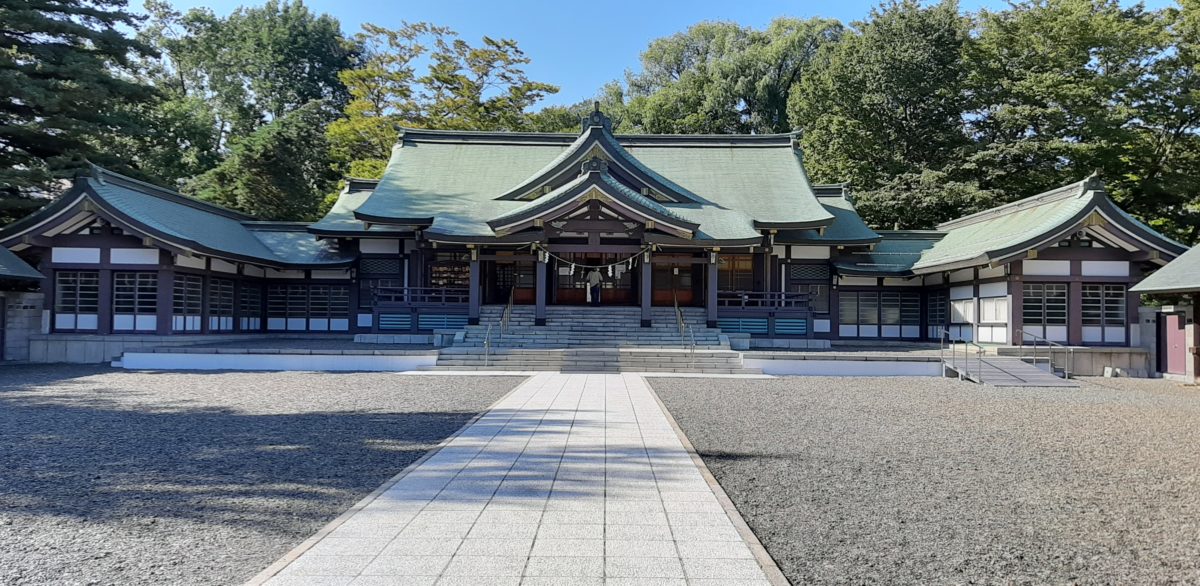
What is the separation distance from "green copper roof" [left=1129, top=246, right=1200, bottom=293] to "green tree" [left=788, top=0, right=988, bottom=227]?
45.2 feet

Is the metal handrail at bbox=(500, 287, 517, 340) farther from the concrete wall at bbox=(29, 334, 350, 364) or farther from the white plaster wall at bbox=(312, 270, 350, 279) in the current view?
the concrete wall at bbox=(29, 334, 350, 364)

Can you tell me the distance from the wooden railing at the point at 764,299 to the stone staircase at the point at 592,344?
1055 mm

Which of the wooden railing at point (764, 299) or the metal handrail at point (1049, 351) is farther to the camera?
the wooden railing at point (764, 299)

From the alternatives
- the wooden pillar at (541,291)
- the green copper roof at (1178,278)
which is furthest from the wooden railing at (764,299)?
the green copper roof at (1178,278)

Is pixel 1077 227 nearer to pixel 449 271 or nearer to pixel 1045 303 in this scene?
pixel 1045 303

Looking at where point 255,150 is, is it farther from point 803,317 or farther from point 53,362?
point 803,317

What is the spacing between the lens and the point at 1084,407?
1202cm

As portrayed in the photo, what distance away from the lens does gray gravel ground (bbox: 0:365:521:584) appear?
4.62 metres

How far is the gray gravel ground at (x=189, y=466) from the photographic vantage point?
462 cm

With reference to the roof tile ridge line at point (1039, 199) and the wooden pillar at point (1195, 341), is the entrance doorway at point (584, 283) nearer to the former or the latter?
the roof tile ridge line at point (1039, 199)

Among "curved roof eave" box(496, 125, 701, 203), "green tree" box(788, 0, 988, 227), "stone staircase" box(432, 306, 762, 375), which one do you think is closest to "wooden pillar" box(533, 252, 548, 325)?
"stone staircase" box(432, 306, 762, 375)

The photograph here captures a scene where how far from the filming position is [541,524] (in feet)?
17.0

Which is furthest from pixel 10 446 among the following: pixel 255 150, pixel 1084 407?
pixel 255 150

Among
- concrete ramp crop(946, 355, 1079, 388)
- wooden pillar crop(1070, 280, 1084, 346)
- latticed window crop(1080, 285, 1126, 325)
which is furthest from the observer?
latticed window crop(1080, 285, 1126, 325)
